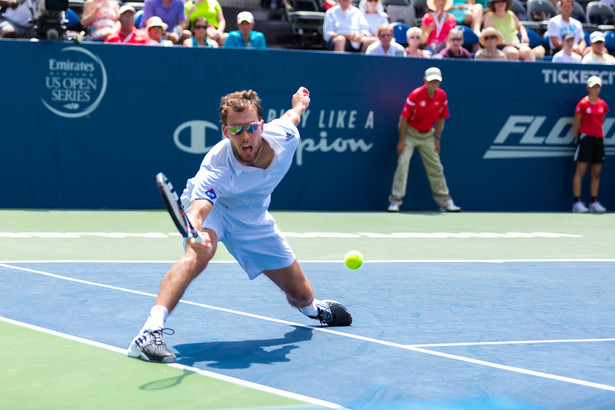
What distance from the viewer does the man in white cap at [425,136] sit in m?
13.9

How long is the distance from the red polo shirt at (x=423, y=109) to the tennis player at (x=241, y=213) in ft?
26.2

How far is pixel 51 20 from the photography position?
12.6 metres

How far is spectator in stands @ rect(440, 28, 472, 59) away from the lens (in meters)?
14.9

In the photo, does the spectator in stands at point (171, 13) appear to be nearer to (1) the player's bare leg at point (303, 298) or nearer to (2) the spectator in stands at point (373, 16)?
(2) the spectator in stands at point (373, 16)

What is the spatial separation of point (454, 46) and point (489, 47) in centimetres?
64

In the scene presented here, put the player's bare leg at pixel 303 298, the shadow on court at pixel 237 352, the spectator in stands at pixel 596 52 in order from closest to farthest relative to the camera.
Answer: the shadow on court at pixel 237 352
the player's bare leg at pixel 303 298
the spectator in stands at pixel 596 52

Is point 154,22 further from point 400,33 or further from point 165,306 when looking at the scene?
point 165,306

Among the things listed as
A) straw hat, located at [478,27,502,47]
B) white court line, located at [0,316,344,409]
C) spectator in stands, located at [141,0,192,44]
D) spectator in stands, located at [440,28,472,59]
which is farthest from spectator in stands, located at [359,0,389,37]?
white court line, located at [0,316,344,409]

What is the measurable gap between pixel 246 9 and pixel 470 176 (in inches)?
200

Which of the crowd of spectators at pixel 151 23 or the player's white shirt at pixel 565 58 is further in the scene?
the player's white shirt at pixel 565 58

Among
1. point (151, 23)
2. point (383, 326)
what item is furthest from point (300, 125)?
point (383, 326)

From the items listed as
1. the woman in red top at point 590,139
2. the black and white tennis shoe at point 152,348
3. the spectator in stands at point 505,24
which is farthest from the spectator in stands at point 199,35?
the black and white tennis shoe at point 152,348

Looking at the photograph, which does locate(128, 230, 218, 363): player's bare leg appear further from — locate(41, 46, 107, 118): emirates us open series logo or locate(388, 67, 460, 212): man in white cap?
locate(388, 67, 460, 212): man in white cap

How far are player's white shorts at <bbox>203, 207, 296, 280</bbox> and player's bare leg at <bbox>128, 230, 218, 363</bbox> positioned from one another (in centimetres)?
25
